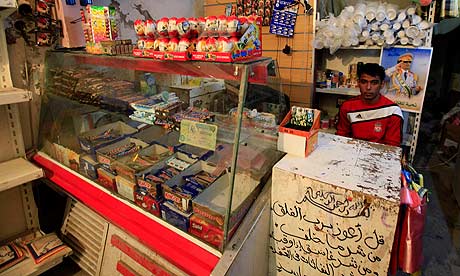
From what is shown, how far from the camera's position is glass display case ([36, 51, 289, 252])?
1190mm

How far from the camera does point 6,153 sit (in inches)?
69.3

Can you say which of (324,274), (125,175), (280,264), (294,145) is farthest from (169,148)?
(324,274)

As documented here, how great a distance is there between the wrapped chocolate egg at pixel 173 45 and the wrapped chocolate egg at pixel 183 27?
0.04 meters

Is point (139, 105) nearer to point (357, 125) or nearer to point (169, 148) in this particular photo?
point (169, 148)

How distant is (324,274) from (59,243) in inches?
61.7

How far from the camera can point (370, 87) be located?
2.29 m

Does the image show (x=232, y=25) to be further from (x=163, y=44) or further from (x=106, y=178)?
(x=106, y=178)

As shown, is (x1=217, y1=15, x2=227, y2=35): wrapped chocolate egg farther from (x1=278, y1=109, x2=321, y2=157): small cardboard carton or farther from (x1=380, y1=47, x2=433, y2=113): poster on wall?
(x1=380, y1=47, x2=433, y2=113): poster on wall

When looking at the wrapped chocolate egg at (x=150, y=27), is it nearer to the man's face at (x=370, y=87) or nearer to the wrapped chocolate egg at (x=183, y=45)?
the wrapped chocolate egg at (x=183, y=45)

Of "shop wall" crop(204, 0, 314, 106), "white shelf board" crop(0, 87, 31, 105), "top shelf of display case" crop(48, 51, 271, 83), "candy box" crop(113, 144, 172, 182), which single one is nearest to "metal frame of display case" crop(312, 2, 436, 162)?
"shop wall" crop(204, 0, 314, 106)

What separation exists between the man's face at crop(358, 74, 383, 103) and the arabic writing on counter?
1514 mm

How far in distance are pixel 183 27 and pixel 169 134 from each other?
0.66 metres

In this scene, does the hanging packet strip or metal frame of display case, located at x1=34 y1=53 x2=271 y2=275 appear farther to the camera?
the hanging packet strip

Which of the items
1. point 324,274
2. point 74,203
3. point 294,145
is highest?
point 294,145
